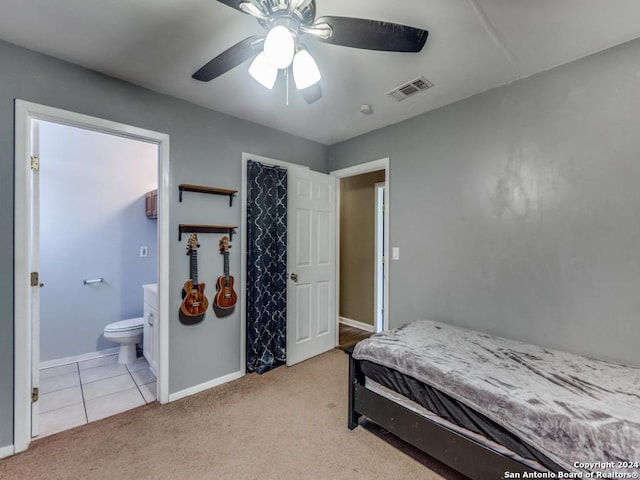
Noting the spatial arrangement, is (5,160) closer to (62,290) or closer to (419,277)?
(62,290)

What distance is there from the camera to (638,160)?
68.1 inches

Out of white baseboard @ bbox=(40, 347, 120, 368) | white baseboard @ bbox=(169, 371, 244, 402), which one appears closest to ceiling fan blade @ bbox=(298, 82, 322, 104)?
white baseboard @ bbox=(169, 371, 244, 402)

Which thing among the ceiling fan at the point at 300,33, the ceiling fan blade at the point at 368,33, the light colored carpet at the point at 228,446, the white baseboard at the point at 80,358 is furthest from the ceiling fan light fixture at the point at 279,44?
the white baseboard at the point at 80,358

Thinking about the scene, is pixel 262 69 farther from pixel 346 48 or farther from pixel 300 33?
pixel 346 48

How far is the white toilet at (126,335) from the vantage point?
305 centimetres

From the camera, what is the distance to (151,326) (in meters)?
2.85

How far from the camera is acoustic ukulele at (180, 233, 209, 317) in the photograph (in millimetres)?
2476

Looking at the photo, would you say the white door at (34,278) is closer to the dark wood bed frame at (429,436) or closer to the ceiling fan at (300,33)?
the ceiling fan at (300,33)

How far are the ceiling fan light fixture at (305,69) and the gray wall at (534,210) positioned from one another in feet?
5.33

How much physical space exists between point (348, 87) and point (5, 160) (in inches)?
92.7

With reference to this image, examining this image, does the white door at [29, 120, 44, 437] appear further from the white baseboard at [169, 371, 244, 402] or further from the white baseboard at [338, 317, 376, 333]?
the white baseboard at [338, 317, 376, 333]

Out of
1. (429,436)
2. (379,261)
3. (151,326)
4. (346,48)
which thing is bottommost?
(429,436)

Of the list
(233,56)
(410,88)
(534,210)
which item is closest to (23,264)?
(233,56)

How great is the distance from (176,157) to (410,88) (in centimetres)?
202
